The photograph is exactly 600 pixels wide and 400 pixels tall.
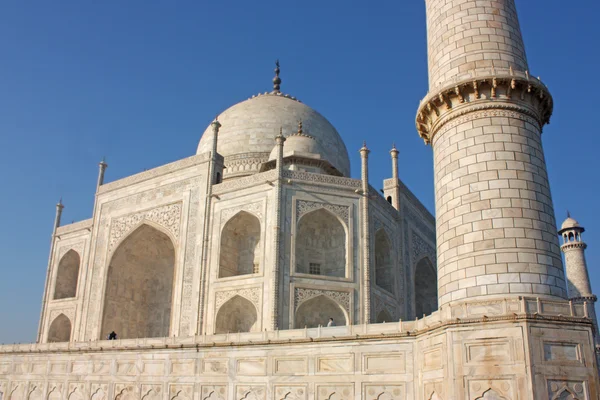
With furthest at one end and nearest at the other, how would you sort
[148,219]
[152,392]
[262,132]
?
[262,132] → [148,219] → [152,392]

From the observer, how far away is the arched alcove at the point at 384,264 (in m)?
19.1

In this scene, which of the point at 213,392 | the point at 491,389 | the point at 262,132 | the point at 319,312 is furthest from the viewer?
the point at 262,132

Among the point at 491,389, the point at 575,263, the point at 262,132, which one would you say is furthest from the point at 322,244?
the point at 575,263

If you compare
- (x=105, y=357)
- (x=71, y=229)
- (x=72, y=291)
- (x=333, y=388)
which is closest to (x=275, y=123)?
(x=71, y=229)

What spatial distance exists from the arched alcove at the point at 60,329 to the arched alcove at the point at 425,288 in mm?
13482

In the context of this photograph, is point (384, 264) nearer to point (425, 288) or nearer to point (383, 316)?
point (383, 316)

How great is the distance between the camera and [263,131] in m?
23.7

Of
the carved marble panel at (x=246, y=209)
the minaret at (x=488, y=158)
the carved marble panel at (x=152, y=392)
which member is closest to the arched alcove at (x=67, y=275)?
the carved marble panel at (x=246, y=209)

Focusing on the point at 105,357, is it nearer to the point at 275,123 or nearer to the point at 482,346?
the point at 482,346

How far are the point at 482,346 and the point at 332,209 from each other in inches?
434

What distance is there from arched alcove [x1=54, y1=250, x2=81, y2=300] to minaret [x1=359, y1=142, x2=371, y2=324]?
12326 millimetres

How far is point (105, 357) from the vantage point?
491 inches

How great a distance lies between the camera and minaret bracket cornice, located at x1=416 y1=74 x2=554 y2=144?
7.83 meters

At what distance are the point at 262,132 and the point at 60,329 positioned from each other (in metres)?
11.0
